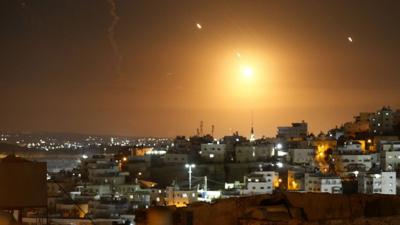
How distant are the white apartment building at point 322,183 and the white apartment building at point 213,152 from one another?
6.70 m

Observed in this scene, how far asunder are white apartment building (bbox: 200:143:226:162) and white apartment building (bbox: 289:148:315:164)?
2.96 meters

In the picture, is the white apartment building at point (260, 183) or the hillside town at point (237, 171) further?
the white apartment building at point (260, 183)

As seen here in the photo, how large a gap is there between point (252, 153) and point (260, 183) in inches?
238

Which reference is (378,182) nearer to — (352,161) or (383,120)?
(352,161)

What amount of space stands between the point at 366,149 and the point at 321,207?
24834 mm

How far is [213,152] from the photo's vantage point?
1281 inches

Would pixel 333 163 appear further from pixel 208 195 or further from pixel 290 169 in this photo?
pixel 208 195

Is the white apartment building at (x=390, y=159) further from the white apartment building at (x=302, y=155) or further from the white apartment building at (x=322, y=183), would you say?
the white apartment building at (x=322, y=183)

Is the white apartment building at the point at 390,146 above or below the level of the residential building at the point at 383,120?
below

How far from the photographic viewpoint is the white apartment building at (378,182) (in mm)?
24797

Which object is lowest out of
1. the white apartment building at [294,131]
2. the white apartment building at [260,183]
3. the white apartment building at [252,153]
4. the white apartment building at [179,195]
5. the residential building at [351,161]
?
the white apartment building at [179,195]

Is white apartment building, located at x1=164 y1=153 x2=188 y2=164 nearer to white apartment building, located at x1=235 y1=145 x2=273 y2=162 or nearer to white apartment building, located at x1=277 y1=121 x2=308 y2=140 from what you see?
white apartment building, located at x1=235 y1=145 x2=273 y2=162

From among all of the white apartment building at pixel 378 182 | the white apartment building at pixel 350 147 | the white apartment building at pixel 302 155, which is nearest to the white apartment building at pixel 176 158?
the white apartment building at pixel 302 155

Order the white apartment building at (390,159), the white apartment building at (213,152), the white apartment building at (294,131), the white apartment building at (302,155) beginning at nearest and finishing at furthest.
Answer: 1. the white apartment building at (390,159)
2. the white apartment building at (302,155)
3. the white apartment building at (213,152)
4. the white apartment building at (294,131)
